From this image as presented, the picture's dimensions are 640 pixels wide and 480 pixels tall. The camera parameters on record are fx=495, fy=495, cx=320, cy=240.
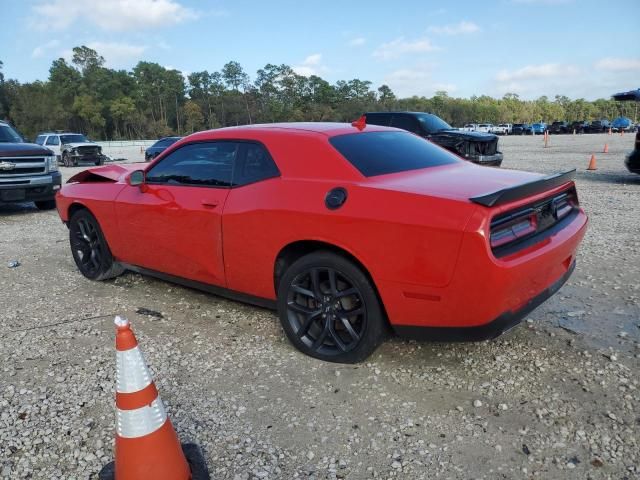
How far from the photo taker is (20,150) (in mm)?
9148

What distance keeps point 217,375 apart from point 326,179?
4.68 feet

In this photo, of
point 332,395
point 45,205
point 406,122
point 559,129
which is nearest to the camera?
point 332,395

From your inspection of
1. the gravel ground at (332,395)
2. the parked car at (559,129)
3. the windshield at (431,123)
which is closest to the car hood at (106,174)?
the gravel ground at (332,395)

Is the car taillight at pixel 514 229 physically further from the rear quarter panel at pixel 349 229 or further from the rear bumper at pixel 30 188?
the rear bumper at pixel 30 188

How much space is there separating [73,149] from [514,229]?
24690mm

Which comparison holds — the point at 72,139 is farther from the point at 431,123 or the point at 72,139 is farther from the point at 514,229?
the point at 514,229

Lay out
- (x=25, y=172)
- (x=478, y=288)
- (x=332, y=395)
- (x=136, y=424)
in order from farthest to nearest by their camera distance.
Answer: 1. (x=25, y=172)
2. (x=332, y=395)
3. (x=478, y=288)
4. (x=136, y=424)

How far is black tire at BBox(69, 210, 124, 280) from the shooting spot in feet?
16.0

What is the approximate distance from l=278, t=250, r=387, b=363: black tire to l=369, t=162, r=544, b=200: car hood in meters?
0.56

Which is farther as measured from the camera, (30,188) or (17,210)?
(17,210)

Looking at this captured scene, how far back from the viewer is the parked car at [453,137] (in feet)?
34.8

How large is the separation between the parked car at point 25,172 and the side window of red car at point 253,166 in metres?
7.31

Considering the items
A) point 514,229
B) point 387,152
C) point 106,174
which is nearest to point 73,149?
point 106,174

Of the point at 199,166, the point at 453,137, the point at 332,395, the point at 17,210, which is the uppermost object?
the point at 453,137
